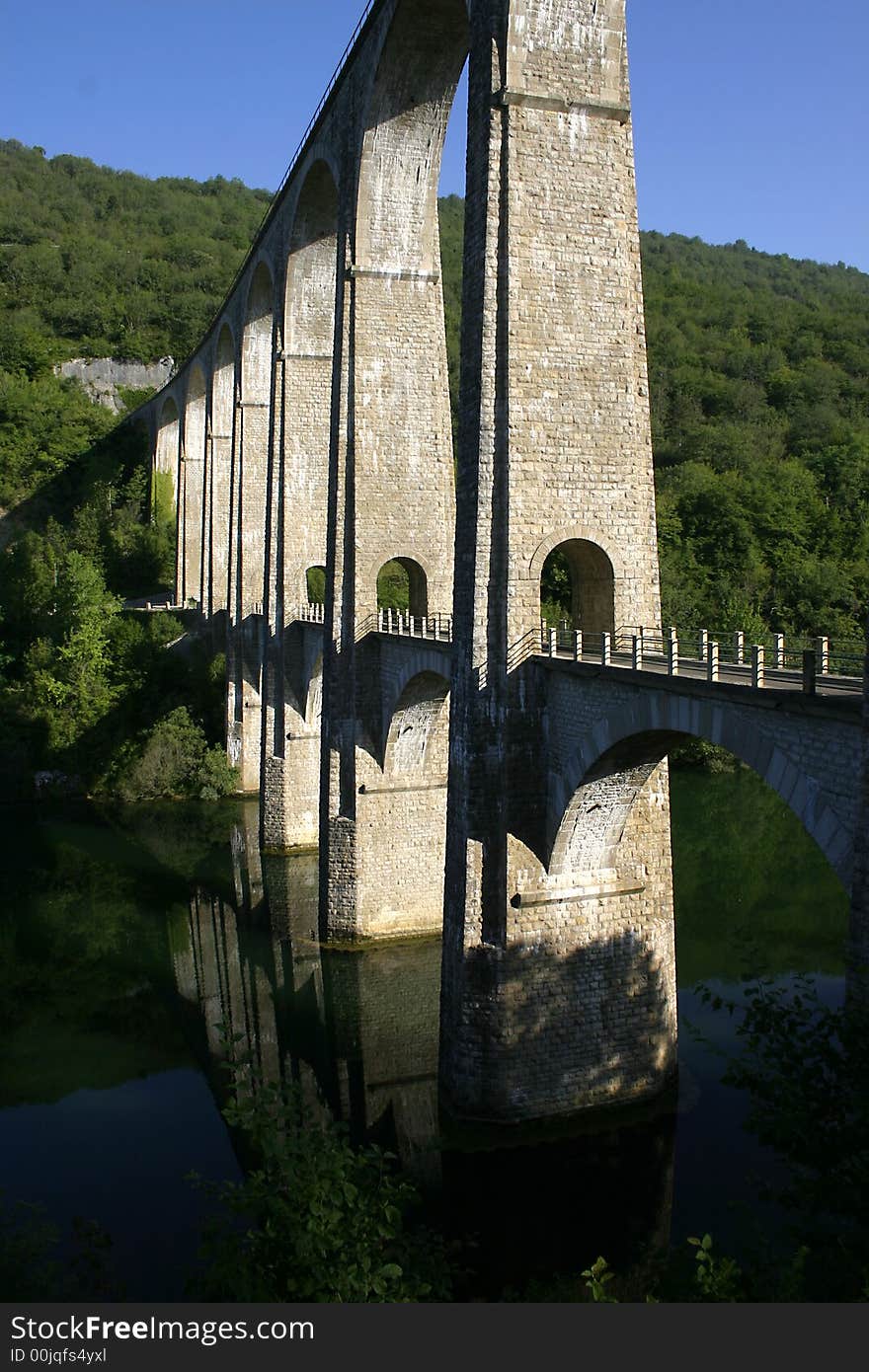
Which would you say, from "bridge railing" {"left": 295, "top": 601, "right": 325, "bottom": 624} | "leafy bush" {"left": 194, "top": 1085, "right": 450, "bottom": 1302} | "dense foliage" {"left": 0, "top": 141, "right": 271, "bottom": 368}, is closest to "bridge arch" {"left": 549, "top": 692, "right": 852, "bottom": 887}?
"leafy bush" {"left": 194, "top": 1085, "right": 450, "bottom": 1302}

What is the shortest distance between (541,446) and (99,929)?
1491 centimetres

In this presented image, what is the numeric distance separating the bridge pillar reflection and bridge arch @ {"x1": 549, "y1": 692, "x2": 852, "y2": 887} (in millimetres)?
165

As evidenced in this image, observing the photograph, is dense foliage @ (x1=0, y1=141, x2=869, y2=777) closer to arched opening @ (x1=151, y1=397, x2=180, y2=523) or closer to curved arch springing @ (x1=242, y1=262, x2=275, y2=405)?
arched opening @ (x1=151, y1=397, x2=180, y2=523)

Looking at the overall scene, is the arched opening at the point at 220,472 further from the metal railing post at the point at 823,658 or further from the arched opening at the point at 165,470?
the metal railing post at the point at 823,658

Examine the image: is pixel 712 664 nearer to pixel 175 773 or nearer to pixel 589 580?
pixel 589 580

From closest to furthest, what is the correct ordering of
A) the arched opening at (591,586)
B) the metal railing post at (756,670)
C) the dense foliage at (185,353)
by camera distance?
the metal railing post at (756,670), the arched opening at (591,586), the dense foliage at (185,353)

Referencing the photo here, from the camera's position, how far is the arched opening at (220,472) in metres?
39.5

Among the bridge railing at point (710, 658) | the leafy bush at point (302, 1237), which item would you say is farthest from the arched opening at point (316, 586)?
the leafy bush at point (302, 1237)

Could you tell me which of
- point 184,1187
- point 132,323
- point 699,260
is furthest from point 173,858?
point 699,260

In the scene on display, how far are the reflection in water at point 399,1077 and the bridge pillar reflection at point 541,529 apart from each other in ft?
2.31

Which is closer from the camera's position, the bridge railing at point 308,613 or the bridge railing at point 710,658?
the bridge railing at point 710,658

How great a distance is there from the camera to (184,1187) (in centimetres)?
1302

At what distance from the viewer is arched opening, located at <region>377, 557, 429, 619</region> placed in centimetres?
2150

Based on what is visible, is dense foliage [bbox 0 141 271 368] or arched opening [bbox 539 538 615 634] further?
dense foliage [bbox 0 141 271 368]
